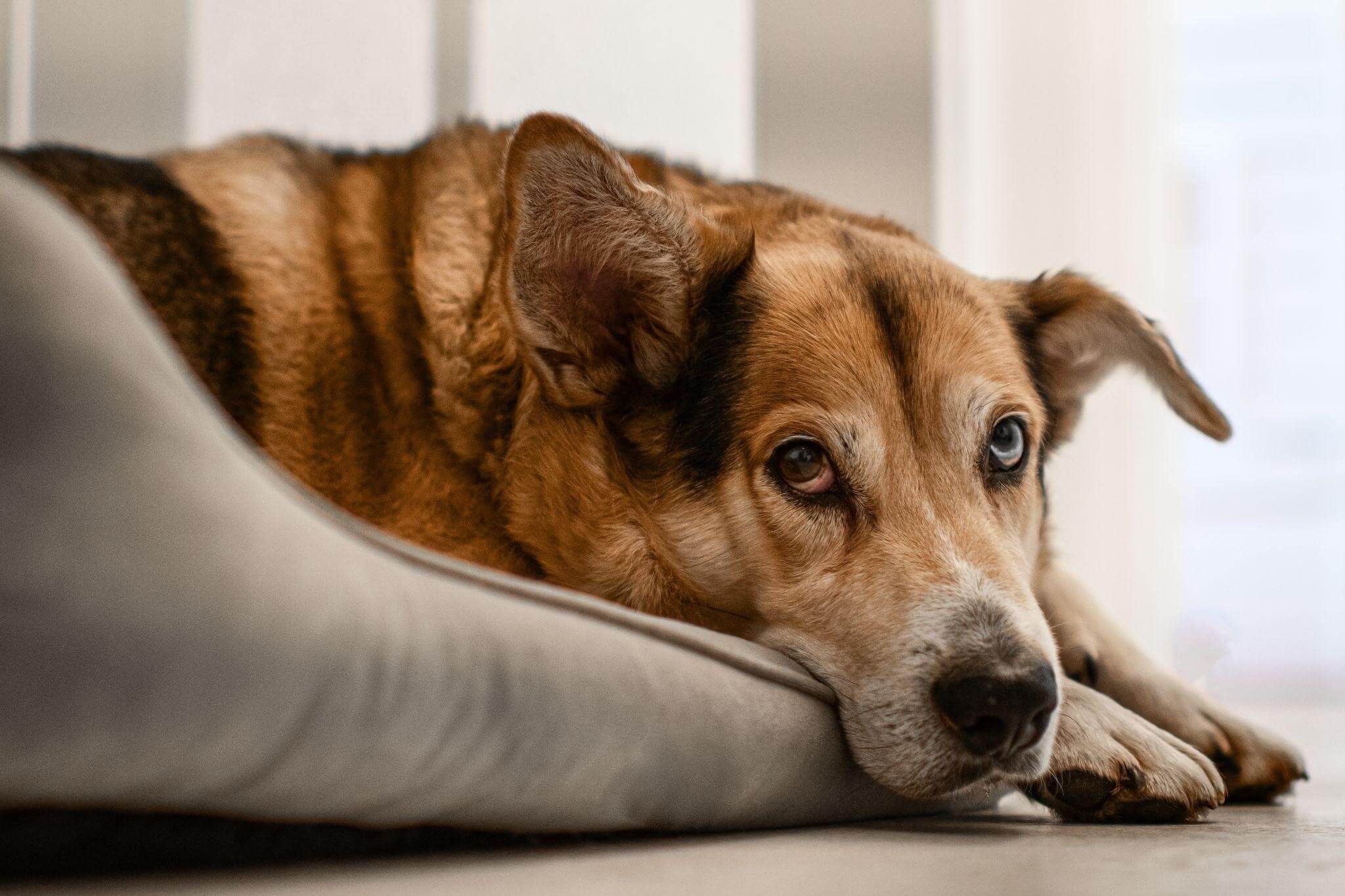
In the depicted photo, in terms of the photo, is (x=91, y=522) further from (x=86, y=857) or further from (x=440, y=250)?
(x=440, y=250)

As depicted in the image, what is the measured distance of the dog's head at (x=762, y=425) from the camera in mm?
1507

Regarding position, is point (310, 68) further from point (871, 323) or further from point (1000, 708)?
point (1000, 708)

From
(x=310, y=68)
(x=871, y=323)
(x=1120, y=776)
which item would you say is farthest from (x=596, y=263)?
(x=310, y=68)

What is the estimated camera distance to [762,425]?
1622 mm

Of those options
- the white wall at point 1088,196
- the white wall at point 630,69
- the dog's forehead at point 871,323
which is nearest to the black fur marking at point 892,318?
the dog's forehead at point 871,323

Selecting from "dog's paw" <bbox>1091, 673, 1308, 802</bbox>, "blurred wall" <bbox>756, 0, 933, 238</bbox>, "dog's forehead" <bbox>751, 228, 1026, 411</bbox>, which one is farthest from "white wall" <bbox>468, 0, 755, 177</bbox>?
"dog's paw" <bbox>1091, 673, 1308, 802</bbox>

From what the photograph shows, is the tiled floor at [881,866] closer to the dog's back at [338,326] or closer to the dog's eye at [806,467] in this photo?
the dog's eye at [806,467]

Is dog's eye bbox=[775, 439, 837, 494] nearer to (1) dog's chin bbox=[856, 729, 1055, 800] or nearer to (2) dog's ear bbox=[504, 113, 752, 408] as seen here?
(2) dog's ear bbox=[504, 113, 752, 408]

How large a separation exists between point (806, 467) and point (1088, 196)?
12.5 ft

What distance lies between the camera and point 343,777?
2.94ft

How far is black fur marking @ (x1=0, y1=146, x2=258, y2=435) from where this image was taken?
1712 mm

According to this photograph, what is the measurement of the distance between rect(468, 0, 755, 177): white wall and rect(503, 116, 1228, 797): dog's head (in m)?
3.11

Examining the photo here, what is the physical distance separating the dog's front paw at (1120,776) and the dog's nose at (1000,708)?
81mm

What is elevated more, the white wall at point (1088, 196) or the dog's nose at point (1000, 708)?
the white wall at point (1088, 196)
